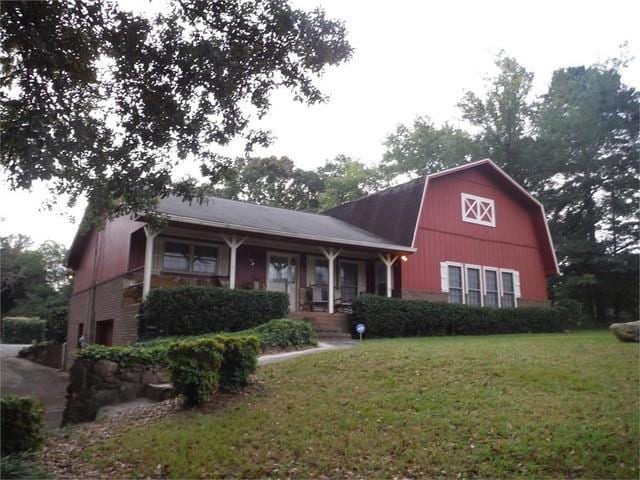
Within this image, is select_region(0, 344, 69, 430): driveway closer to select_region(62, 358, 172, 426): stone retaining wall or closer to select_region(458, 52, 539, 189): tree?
select_region(62, 358, 172, 426): stone retaining wall

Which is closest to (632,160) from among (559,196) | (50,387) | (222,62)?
(559,196)

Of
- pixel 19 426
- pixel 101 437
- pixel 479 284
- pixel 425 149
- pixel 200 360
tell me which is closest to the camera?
pixel 19 426

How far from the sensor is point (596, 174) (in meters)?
27.4

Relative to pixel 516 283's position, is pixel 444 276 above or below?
above

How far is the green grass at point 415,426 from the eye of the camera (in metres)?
5.07

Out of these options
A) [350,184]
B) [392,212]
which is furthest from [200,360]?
[350,184]

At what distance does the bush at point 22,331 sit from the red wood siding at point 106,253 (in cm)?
1337

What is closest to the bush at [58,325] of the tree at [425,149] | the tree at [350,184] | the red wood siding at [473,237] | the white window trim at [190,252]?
the white window trim at [190,252]

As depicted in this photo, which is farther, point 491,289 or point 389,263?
point 491,289

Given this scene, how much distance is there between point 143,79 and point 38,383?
13554 millimetres

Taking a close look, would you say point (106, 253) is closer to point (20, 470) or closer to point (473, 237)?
point (473, 237)

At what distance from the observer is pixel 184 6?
737 centimetres

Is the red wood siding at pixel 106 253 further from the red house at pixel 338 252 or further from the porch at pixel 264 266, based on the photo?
the porch at pixel 264 266

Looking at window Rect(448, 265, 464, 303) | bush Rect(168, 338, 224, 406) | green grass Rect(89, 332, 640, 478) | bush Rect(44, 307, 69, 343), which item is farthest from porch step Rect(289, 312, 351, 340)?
Answer: bush Rect(44, 307, 69, 343)
